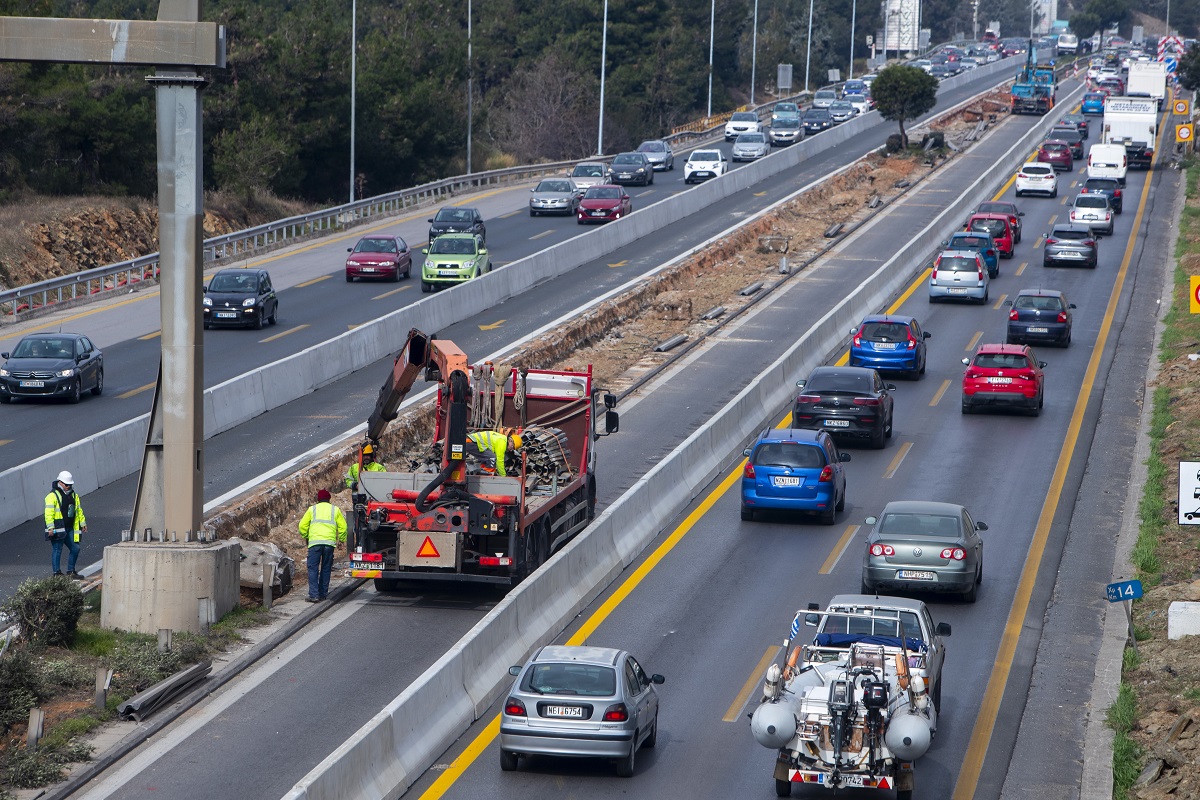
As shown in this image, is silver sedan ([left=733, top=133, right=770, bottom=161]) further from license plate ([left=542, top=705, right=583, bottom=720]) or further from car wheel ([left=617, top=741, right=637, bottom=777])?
license plate ([left=542, top=705, right=583, bottom=720])

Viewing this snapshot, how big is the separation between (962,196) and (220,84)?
3571cm

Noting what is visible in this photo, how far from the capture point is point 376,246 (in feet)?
168

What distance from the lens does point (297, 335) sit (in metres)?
42.0

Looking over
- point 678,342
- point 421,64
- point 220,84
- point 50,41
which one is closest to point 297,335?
point 678,342

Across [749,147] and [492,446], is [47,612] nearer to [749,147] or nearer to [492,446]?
[492,446]

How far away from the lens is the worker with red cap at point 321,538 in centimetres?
2231

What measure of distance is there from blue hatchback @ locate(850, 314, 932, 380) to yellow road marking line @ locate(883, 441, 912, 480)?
558 cm

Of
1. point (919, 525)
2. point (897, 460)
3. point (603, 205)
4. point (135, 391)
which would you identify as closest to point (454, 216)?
point (603, 205)

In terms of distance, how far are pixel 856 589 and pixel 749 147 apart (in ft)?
201

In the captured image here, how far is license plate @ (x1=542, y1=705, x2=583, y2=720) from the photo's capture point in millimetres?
15742

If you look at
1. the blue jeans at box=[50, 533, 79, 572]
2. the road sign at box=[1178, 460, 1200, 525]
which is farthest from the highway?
the blue jeans at box=[50, 533, 79, 572]

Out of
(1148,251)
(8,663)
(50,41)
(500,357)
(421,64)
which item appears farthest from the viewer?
(421,64)

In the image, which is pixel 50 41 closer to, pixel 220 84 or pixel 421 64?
pixel 220 84

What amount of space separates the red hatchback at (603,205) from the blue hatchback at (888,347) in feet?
81.5
